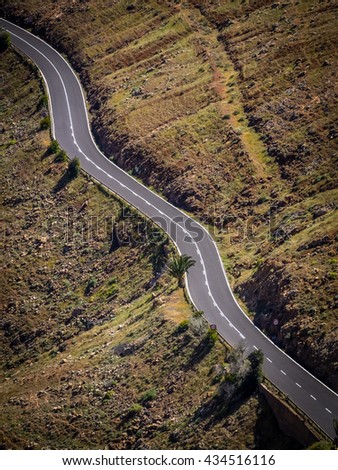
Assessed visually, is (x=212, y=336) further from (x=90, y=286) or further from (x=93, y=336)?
(x=90, y=286)

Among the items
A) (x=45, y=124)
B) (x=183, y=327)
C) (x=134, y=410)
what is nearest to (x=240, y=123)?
(x=45, y=124)

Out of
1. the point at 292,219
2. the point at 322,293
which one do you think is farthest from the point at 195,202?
the point at 322,293

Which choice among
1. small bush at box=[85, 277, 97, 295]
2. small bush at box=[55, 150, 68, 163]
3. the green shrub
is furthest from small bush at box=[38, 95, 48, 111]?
the green shrub

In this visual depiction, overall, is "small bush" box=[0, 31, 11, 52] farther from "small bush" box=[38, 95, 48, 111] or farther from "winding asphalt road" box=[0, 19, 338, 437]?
"small bush" box=[38, 95, 48, 111]

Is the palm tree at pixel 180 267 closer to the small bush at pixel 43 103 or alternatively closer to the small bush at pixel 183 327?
the small bush at pixel 183 327

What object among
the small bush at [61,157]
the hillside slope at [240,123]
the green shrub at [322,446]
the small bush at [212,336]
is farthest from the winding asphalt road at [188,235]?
the green shrub at [322,446]

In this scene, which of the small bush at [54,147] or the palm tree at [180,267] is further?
the small bush at [54,147]
